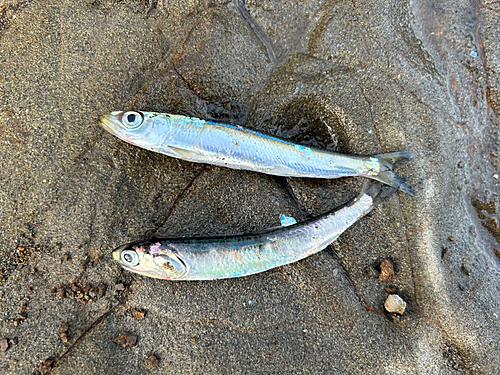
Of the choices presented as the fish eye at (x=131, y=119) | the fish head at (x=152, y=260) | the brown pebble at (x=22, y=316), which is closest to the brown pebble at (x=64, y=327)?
the brown pebble at (x=22, y=316)

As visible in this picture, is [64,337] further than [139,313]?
No

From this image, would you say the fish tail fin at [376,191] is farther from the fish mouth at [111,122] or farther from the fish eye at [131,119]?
the fish mouth at [111,122]

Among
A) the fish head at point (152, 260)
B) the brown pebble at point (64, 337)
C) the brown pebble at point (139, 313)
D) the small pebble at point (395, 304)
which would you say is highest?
the fish head at point (152, 260)

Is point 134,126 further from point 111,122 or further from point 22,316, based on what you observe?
→ point 22,316

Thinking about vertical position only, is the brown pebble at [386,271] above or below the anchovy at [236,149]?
below

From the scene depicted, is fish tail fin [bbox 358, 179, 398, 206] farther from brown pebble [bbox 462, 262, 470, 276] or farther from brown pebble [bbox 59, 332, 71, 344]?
brown pebble [bbox 59, 332, 71, 344]

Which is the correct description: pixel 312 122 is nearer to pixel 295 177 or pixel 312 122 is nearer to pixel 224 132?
pixel 295 177

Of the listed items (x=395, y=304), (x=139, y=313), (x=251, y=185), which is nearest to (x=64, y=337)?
(x=139, y=313)
